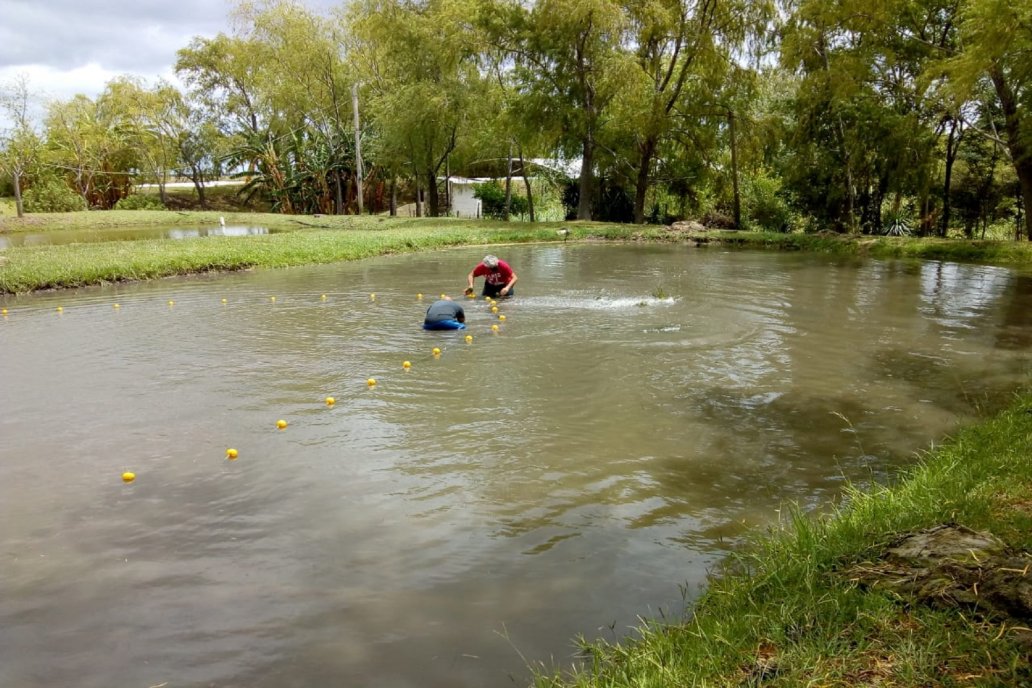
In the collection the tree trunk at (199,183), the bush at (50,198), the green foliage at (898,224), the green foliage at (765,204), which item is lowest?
the green foliage at (898,224)

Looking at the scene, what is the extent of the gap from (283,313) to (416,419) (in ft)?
20.9

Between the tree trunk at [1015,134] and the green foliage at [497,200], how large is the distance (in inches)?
1075

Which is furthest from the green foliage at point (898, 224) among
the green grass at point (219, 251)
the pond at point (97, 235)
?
the pond at point (97, 235)

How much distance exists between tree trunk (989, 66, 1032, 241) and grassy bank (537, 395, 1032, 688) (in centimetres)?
1784

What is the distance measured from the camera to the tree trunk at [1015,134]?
1795 cm

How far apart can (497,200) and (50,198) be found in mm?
26454

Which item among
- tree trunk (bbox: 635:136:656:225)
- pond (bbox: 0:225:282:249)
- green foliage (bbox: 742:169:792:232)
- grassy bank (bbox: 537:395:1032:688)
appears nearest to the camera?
grassy bank (bbox: 537:395:1032:688)

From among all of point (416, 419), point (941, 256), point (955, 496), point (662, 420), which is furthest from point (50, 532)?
→ point (941, 256)

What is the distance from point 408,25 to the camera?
3247 cm

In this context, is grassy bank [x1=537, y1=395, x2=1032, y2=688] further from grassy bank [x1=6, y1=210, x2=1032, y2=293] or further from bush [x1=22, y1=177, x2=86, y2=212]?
bush [x1=22, y1=177, x2=86, y2=212]

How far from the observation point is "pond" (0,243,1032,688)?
374cm

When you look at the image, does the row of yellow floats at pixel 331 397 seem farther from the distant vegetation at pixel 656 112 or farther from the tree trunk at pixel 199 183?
the tree trunk at pixel 199 183

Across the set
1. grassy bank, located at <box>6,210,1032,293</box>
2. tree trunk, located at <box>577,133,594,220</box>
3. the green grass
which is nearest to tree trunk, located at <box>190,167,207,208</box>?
grassy bank, located at <box>6,210,1032,293</box>

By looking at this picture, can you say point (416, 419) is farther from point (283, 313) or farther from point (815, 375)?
point (283, 313)
